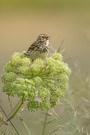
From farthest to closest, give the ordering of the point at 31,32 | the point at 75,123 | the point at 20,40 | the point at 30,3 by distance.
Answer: the point at 30,3
the point at 31,32
the point at 20,40
the point at 75,123

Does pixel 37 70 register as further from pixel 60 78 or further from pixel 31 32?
pixel 31 32

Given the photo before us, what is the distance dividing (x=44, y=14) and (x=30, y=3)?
57.6 inches

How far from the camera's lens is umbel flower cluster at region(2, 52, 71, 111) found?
3881mm

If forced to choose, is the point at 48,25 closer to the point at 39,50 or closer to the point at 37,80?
the point at 39,50

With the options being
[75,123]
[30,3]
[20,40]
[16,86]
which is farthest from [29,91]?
[30,3]

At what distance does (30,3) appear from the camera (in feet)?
59.9

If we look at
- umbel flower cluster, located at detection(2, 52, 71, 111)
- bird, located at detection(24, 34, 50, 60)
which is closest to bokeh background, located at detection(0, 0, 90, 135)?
bird, located at detection(24, 34, 50, 60)

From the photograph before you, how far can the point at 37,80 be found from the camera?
390 cm

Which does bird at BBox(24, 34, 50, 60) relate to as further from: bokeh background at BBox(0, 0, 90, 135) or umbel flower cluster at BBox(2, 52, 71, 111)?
bokeh background at BBox(0, 0, 90, 135)

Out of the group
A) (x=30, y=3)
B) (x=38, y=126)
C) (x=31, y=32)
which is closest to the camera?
(x=38, y=126)

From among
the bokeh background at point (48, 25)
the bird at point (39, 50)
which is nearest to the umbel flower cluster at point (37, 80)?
the bird at point (39, 50)

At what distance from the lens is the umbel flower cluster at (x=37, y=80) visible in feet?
12.7

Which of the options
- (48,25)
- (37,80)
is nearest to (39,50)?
(37,80)

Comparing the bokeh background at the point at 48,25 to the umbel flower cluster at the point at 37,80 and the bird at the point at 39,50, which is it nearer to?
the bird at the point at 39,50
